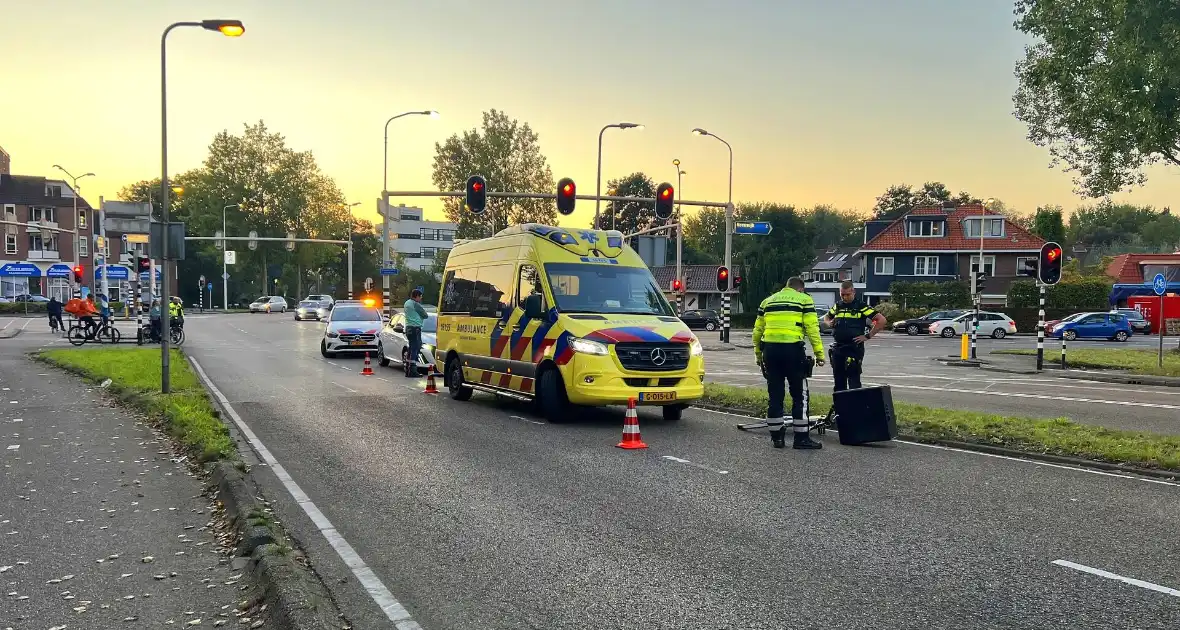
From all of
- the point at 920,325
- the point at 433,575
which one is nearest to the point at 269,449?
the point at 433,575

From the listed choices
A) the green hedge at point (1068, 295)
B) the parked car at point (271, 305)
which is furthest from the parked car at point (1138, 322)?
the parked car at point (271, 305)

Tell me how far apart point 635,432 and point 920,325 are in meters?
46.0

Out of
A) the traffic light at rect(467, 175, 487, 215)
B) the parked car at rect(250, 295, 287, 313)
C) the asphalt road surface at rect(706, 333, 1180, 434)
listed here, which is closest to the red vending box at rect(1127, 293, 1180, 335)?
the asphalt road surface at rect(706, 333, 1180, 434)

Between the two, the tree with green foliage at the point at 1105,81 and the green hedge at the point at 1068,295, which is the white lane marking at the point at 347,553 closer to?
the tree with green foliage at the point at 1105,81

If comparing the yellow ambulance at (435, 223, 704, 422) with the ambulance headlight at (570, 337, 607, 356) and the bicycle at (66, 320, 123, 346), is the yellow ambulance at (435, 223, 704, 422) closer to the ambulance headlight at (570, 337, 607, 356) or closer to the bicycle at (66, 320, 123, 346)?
the ambulance headlight at (570, 337, 607, 356)

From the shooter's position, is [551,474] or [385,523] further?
[551,474]

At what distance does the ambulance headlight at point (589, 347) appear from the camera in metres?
11.5

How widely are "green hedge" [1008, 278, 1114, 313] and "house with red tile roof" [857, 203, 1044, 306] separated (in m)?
9.14

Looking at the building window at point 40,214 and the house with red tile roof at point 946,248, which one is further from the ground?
the building window at point 40,214

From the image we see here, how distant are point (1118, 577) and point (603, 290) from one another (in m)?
8.26

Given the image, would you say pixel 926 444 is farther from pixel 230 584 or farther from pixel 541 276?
pixel 230 584

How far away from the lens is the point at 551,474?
844cm

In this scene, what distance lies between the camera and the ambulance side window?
500 inches

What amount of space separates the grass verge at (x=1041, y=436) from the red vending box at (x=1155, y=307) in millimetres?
44459
